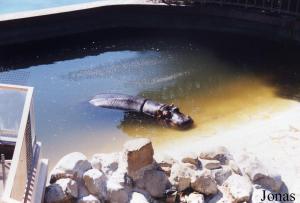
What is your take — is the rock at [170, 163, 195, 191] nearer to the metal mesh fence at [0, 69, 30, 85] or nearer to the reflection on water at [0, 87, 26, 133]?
the reflection on water at [0, 87, 26, 133]

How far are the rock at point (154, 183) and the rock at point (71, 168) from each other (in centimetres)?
107

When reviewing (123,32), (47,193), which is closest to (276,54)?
(123,32)

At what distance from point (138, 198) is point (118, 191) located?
390 millimetres

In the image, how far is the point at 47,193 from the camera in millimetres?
8391

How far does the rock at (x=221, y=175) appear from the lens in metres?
9.05

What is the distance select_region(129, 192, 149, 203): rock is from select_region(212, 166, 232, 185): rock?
1473mm

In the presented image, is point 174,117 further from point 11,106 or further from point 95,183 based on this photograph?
point 11,106

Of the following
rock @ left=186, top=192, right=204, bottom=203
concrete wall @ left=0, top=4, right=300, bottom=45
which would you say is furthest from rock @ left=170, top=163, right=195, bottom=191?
concrete wall @ left=0, top=4, right=300, bottom=45

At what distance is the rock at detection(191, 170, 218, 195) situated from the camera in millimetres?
8680

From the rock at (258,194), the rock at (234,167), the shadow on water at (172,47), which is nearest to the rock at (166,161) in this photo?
the rock at (234,167)

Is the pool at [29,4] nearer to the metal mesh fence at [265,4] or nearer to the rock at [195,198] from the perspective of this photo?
the metal mesh fence at [265,4]

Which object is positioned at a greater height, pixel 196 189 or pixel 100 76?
pixel 100 76

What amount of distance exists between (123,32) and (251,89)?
6809 millimetres

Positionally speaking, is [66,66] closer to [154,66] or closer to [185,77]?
[154,66]
